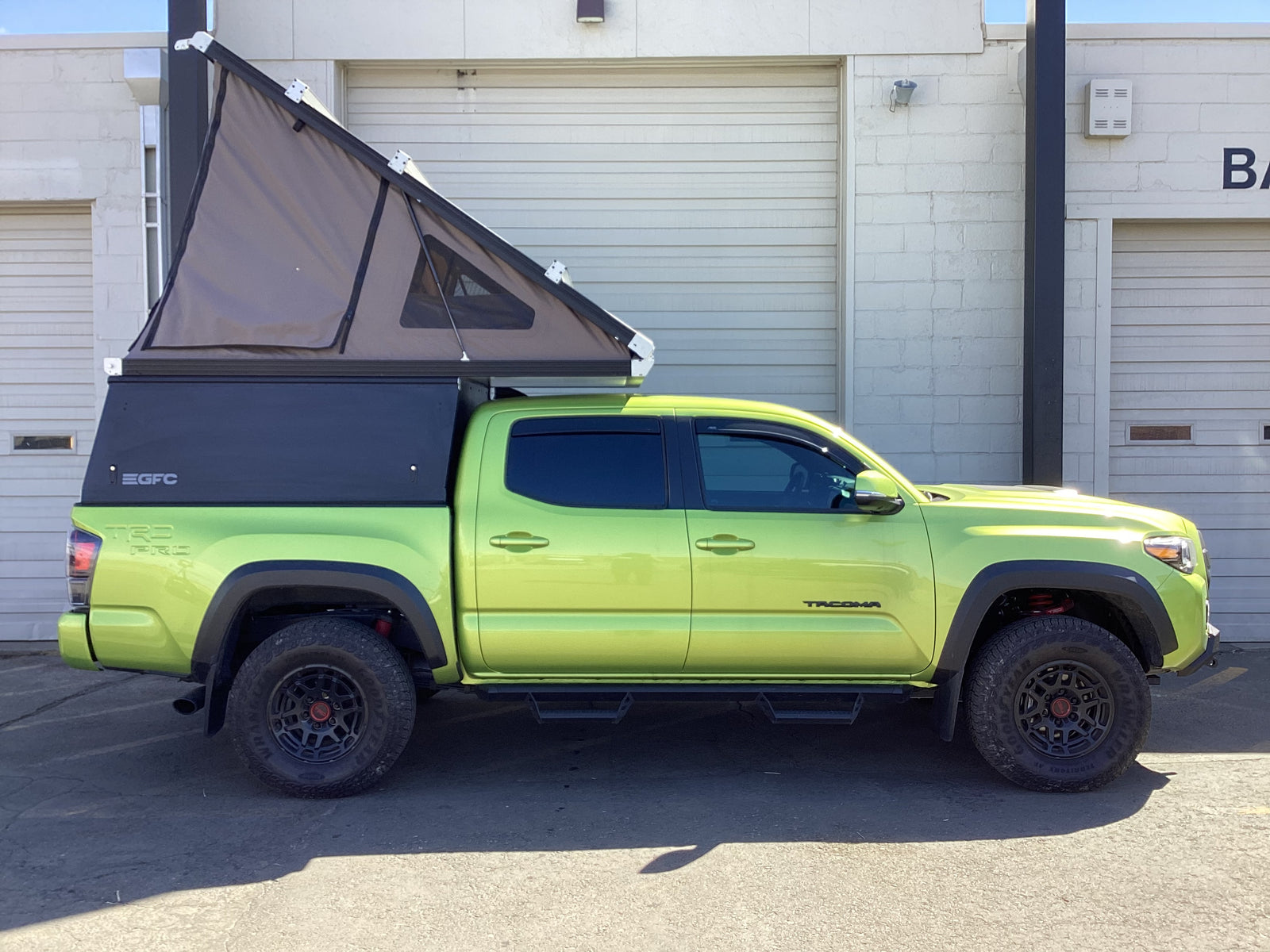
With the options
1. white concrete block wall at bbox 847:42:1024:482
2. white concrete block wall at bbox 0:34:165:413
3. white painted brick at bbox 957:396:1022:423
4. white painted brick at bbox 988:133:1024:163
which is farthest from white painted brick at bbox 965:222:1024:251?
white concrete block wall at bbox 0:34:165:413

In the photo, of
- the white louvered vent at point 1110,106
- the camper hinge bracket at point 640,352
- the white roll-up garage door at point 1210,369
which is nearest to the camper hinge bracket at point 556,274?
the camper hinge bracket at point 640,352

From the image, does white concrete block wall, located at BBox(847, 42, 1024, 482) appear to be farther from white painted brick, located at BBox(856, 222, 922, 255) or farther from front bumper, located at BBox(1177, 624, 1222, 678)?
front bumper, located at BBox(1177, 624, 1222, 678)

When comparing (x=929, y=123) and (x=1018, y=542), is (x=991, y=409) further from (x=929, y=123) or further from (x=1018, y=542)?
(x=1018, y=542)

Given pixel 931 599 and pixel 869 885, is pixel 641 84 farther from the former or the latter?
pixel 869 885

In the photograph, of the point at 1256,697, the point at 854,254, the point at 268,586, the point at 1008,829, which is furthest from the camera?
the point at 854,254

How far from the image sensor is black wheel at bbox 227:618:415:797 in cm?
513

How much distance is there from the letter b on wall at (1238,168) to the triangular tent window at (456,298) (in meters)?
6.73

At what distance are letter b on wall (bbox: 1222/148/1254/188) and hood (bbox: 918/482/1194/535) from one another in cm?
474

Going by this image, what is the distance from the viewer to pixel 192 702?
522 centimetres

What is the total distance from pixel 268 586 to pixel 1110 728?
13.7ft

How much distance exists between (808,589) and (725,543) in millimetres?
468

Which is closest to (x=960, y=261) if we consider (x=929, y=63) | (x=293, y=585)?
(x=929, y=63)

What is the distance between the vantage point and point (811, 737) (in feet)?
20.5

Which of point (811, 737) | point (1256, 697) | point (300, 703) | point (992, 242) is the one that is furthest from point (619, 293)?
point (1256, 697)
